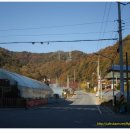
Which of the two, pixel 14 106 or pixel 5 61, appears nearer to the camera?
pixel 14 106

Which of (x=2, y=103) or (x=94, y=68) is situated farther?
(x=94, y=68)

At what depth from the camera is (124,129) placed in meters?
19.0

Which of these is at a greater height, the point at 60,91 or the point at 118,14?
the point at 118,14

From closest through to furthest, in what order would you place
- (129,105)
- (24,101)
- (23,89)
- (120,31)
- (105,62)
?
1. (129,105)
2. (120,31)
3. (24,101)
4. (23,89)
5. (105,62)

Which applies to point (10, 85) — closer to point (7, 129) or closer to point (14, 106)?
point (14, 106)

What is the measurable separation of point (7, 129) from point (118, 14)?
2930 centimetres

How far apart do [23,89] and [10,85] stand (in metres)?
2.26

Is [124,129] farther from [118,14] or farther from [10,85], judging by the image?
[10,85]

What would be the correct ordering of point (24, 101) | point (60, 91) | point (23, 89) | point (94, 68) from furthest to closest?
point (94, 68), point (60, 91), point (23, 89), point (24, 101)

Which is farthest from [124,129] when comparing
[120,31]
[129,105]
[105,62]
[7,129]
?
[105,62]

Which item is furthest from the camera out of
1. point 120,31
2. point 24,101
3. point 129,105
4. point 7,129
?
point 24,101

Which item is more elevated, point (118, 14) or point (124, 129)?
point (118, 14)

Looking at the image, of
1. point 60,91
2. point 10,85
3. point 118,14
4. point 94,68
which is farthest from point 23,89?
point 94,68

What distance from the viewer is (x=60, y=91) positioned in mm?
126125
